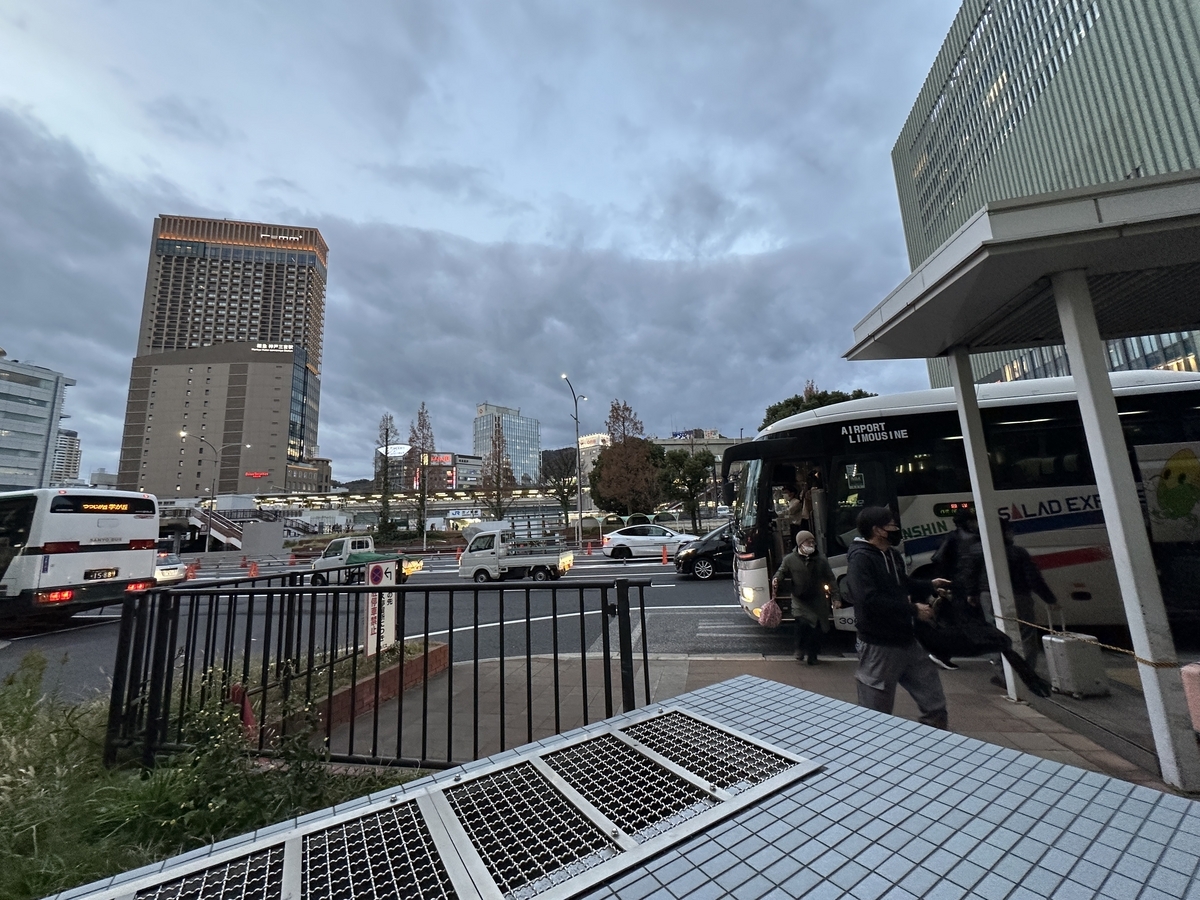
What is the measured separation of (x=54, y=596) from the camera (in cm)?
1002

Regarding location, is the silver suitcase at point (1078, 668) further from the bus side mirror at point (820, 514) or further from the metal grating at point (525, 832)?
the metal grating at point (525, 832)

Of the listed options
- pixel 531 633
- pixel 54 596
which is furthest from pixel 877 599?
pixel 54 596

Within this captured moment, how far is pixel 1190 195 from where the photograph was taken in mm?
3266

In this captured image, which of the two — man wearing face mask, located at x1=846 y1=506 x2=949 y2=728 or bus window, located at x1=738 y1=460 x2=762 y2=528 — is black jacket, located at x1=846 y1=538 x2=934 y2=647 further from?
bus window, located at x1=738 y1=460 x2=762 y2=528

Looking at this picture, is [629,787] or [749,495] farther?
[749,495]

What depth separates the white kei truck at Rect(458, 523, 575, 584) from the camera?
16.5 metres

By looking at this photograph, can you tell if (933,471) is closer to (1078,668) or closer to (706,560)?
(1078,668)

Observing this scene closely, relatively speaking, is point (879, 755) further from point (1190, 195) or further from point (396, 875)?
point (1190, 195)

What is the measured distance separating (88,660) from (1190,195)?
587 inches

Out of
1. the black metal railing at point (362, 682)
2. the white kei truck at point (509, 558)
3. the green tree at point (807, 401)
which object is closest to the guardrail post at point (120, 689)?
the black metal railing at point (362, 682)

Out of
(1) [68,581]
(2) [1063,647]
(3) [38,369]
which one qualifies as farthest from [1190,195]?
(3) [38,369]

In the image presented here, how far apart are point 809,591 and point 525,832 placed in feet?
20.6

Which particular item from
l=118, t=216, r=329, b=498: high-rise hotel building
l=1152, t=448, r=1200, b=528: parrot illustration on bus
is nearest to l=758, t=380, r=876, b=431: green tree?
l=1152, t=448, r=1200, b=528: parrot illustration on bus

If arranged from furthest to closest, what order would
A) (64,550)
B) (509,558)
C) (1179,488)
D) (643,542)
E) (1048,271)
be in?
(643,542) < (509,558) < (64,550) < (1179,488) < (1048,271)
